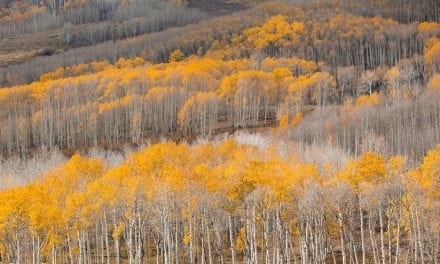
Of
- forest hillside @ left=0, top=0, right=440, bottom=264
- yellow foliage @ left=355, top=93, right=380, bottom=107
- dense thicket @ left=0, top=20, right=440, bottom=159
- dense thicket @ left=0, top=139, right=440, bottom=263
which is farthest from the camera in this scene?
dense thicket @ left=0, top=20, right=440, bottom=159

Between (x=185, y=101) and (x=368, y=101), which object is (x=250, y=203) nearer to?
(x=185, y=101)

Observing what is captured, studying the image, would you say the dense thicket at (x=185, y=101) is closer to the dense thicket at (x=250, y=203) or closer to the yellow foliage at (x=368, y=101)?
the yellow foliage at (x=368, y=101)

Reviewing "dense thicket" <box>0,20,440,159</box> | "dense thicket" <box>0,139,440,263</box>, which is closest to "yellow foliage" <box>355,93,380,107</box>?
"dense thicket" <box>0,20,440,159</box>

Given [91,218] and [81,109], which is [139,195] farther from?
[81,109]

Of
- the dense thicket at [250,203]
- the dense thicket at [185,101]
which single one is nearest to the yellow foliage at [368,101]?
the dense thicket at [185,101]

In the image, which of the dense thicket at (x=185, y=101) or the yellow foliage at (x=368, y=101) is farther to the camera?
the dense thicket at (x=185, y=101)

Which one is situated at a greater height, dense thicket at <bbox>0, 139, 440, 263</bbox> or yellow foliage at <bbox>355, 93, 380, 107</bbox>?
dense thicket at <bbox>0, 139, 440, 263</bbox>

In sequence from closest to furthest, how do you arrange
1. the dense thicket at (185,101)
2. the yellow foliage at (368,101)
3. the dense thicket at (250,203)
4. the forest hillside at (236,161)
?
the dense thicket at (250,203) → the forest hillside at (236,161) → the yellow foliage at (368,101) → the dense thicket at (185,101)

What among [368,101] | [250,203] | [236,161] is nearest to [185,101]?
[368,101]

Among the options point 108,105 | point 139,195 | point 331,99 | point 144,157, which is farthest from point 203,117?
point 139,195

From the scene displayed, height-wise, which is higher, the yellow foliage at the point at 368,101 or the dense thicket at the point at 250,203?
the dense thicket at the point at 250,203

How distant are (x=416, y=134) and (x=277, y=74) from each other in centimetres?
6274

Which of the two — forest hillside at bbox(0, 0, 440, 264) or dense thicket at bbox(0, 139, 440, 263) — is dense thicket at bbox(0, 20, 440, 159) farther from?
dense thicket at bbox(0, 139, 440, 263)

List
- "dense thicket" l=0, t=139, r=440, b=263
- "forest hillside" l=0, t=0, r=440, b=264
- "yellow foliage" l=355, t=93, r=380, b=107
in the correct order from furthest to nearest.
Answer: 1. "yellow foliage" l=355, t=93, r=380, b=107
2. "forest hillside" l=0, t=0, r=440, b=264
3. "dense thicket" l=0, t=139, r=440, b=263
